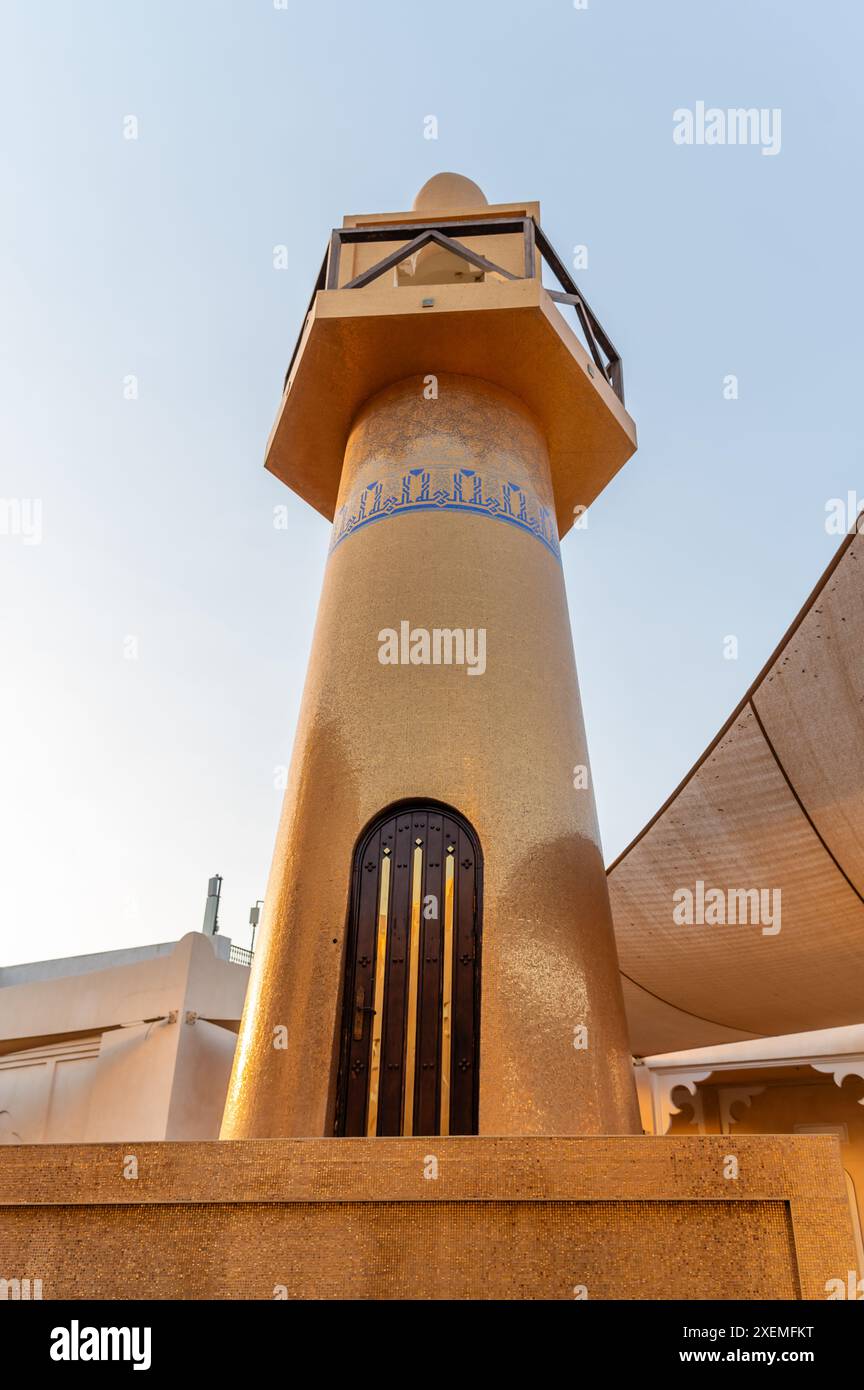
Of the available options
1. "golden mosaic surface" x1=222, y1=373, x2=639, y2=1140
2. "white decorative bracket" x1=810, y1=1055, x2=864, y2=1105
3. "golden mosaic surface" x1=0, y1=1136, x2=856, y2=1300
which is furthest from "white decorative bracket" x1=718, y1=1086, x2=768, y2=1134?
"golden mosaic surface" x1=0, y1=1136, x2=856, y2=1300

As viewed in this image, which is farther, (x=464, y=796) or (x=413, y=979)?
(x=464, y=796)

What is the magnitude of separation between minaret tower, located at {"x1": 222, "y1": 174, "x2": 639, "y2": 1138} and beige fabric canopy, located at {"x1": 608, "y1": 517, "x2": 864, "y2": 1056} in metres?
1.22

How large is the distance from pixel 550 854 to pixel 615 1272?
7.13 ft

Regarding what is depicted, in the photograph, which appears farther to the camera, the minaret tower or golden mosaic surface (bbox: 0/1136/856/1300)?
the minaret tower

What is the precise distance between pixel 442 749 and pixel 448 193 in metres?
5.15

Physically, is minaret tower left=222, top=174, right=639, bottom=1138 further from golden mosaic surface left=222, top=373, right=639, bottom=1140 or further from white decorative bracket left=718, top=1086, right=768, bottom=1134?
white decorative bracket left=718, top=1086, right=768, bottom=1134

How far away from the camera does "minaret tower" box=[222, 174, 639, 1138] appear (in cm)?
449

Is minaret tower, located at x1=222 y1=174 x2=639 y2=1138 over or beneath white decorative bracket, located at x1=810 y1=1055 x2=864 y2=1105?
over

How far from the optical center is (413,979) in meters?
4.70

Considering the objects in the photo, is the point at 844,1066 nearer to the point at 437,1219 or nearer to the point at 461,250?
the point at 437,1219

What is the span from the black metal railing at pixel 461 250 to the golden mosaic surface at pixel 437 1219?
206 inches

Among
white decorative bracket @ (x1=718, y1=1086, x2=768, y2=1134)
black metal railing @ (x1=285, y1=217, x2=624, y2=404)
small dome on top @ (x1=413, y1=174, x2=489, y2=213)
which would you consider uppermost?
small dome on top @ (x1=413, y1=174, x2=489, y2=213)

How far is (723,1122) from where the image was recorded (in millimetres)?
7867

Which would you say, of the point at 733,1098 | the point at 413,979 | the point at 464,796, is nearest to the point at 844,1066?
the point at 413,979
